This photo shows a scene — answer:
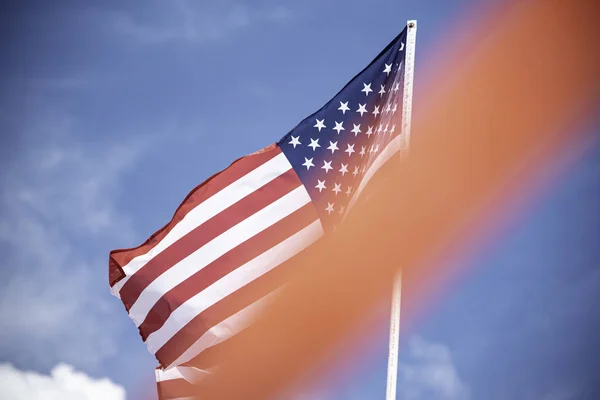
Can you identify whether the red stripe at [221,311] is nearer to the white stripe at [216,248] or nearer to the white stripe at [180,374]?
the white stripe at [180,374]

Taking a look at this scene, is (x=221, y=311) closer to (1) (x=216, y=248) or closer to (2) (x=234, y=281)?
(2) (x=234, y=281)

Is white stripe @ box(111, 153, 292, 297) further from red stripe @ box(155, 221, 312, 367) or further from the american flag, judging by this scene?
red stripe @ box(155, 221, 312, 367)

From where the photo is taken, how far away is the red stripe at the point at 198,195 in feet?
41.2

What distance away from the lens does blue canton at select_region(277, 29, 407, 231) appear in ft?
41.8

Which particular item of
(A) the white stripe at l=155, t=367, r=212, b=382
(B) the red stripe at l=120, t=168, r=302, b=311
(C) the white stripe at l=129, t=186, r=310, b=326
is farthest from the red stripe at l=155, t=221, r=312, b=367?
(B) the red stripe at l=120, t=168, r=302, b=311

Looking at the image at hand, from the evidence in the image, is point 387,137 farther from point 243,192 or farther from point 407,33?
point 243,192

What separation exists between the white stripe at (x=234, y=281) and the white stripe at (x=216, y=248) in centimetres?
40

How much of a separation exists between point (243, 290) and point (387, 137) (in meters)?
3.59

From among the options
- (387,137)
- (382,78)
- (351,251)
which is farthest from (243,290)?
Answer: (382,78)

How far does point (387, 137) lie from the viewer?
502 inches

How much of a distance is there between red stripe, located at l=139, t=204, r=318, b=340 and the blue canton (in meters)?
0.43

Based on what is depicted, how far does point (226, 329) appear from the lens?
1220 centimetres

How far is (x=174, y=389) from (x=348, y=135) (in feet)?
17.2

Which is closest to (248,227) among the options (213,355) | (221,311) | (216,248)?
(216,248)
